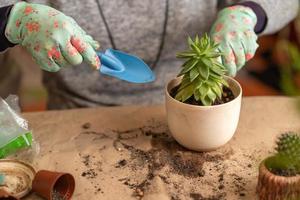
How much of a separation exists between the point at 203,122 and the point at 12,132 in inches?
14.0

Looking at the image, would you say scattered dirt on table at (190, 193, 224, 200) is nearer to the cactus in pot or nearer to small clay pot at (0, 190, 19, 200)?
the cactus in pot

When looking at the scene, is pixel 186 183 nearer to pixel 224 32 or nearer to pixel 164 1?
pixel 224 32

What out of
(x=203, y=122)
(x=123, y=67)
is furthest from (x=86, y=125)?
(x=203, y=122)

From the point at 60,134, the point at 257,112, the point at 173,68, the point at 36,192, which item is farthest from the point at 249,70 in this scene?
the point at 36,192

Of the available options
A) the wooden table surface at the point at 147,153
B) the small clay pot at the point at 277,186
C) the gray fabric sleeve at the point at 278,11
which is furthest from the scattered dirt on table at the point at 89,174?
the gray fabric sleeve at the point at 278,11

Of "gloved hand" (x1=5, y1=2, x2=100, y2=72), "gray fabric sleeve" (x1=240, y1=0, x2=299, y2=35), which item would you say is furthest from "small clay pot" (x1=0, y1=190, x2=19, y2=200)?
"gray fabric sleeve" (x1=240, y1=0, x2=299, y2=35)

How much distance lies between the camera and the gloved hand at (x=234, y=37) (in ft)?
3.59

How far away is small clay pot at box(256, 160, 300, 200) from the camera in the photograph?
2.61 feet

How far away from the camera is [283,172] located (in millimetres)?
812

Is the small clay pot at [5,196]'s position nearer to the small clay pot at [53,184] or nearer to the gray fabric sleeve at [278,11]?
the small clay pot at [53,184]

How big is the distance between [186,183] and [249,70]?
1546 mm

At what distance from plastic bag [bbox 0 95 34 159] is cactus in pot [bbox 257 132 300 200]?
1.45 feet

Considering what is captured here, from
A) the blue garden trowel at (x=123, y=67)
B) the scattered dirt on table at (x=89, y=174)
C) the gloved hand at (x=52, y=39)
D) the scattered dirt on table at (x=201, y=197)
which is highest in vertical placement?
the gloved hand at (x=52, y=39)

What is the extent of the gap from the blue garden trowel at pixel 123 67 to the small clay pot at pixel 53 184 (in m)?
0.23
